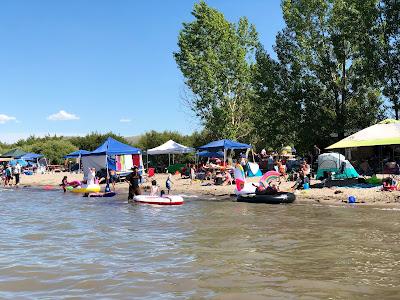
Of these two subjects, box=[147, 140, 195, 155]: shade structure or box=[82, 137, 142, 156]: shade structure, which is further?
box=[147, 140, 195, 155]: shade structure

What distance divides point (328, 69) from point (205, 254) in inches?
986

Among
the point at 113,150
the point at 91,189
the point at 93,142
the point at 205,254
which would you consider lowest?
the point at 205,254

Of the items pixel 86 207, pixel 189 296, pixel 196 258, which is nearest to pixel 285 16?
pixel 86 207

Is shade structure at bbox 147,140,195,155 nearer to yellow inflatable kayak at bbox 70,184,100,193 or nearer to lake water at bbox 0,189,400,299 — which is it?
yellow inflatable kayak at bbox 70,184,100,193

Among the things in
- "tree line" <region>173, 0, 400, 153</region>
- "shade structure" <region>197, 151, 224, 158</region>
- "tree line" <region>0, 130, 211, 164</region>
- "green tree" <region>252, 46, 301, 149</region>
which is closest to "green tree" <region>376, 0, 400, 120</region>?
"tree line" <region>173, 0, 400, 153</region>

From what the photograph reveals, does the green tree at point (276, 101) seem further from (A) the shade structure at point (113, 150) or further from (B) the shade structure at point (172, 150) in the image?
(A) the shade structure at point (113, 150)

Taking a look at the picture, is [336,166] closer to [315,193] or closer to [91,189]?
[315,193]

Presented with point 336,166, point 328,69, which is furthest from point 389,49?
point 336,166

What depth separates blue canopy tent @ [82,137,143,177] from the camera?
93.1ft

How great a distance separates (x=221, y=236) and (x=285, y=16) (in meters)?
25.2

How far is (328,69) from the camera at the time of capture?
1280 inches

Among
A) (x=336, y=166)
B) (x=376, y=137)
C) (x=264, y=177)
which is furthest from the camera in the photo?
(x=336, y=166)

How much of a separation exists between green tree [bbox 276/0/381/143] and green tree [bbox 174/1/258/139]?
8.69 meters

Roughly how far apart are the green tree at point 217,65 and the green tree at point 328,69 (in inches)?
342
